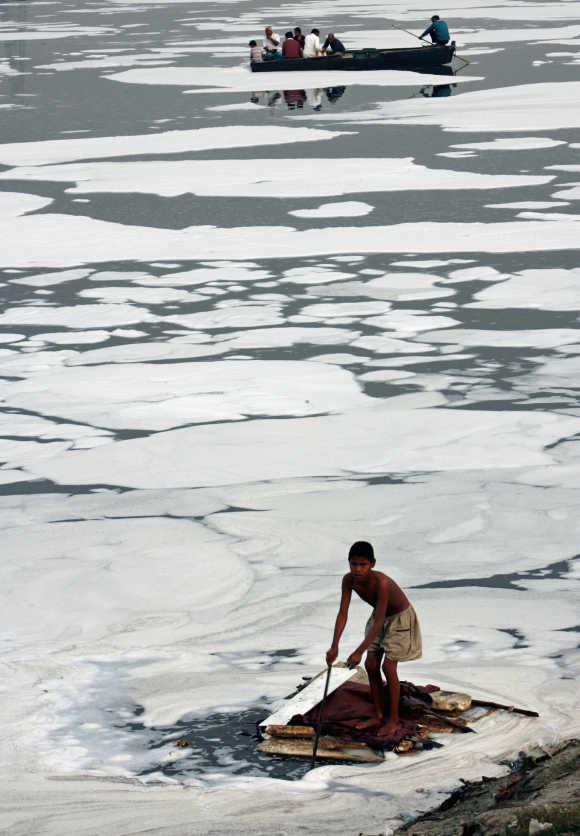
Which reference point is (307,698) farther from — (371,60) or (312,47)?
(312,47)

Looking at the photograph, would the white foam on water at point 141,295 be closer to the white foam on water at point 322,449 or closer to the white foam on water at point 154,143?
the white foam on water at point 322,449

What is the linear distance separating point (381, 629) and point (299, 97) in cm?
1969

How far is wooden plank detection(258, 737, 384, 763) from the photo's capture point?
180 inches

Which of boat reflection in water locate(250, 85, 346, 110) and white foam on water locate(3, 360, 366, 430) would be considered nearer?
white foam on water locate(3, 360, 366, 430)

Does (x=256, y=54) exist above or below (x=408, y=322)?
above

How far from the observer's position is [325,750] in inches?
181

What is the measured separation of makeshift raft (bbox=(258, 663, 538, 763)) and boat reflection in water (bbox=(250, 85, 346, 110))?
703 inches

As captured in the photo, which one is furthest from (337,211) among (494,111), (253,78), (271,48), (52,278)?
(271,48)

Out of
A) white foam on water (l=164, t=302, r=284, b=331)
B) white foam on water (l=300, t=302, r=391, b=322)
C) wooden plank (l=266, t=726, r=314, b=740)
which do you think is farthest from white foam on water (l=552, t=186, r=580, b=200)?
wooden plank (l=266, t=726, r=314, b=740)

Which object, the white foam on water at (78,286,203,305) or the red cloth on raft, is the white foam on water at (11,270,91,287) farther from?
the red cloth on raft

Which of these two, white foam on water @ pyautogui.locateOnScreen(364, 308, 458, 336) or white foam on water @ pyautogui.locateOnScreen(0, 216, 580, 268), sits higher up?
white foam on water @ pyautogui.locateOnScreen(0, 216, 580, 268)

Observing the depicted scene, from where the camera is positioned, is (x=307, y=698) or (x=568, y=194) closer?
(x=307, y=698)

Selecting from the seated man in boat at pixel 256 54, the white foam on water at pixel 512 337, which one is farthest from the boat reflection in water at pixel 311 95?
the white foam on water at pixel 512 337

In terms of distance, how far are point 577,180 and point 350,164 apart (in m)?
2.66
